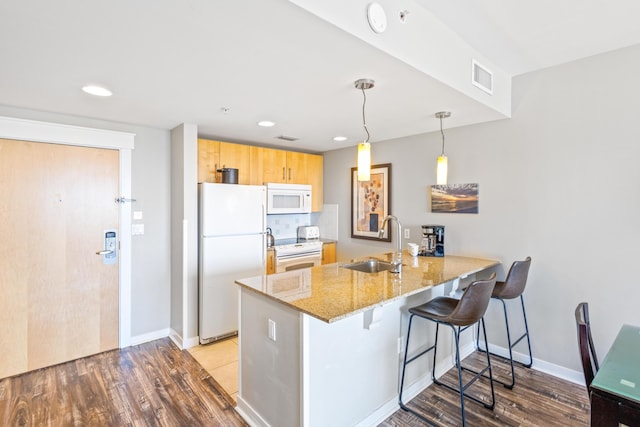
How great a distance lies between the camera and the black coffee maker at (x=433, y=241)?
3238mm

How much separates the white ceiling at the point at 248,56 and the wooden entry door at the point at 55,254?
50 centimetres

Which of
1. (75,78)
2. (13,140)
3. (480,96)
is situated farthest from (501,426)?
(13,140)

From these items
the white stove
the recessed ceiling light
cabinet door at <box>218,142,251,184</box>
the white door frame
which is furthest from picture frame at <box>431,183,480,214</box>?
the white door frame

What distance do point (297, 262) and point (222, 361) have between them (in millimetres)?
1437

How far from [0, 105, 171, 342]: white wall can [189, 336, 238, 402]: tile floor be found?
0.60 metres

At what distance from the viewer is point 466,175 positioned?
3.15m

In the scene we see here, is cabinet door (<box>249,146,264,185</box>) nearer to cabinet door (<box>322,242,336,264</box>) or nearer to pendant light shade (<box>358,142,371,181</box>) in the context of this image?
cabinet door (<box>322,242,336,264</box>)

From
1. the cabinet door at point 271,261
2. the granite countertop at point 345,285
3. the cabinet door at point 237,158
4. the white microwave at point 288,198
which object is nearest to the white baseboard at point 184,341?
the cabinet door at point 271,261

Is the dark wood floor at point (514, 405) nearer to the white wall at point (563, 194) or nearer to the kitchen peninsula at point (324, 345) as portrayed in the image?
the kitchen peninsula at point (324, 345)

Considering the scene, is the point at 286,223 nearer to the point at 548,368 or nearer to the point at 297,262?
the point at 297,262

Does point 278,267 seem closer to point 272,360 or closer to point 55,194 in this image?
point 272,360

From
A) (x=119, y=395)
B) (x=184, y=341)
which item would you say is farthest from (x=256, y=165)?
(x=119, y=395)

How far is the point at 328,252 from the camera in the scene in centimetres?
450

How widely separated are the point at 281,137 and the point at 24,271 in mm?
2684
